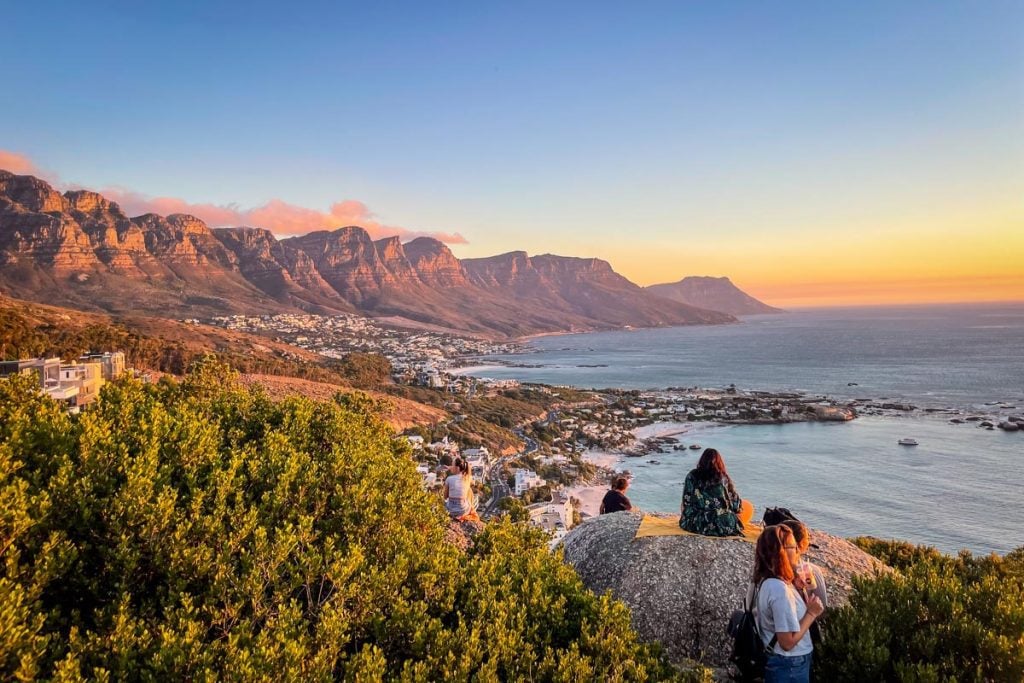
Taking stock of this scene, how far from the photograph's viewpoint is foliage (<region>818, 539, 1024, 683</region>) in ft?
17.7

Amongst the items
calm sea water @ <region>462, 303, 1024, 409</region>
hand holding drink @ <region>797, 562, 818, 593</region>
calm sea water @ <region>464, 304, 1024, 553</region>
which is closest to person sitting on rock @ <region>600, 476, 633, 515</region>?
hand holding drink @ <region>797, 562, 818, 593</region>

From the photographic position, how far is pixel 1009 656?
527 centimetres

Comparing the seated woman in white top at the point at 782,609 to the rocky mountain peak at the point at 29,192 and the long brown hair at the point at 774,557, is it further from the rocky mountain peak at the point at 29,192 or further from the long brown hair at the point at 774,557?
the rocky mountain peak at the point at 29,192

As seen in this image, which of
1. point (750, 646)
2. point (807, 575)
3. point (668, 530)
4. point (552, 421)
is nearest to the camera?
point (750, 646)

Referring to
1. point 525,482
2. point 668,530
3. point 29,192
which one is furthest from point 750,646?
point 29,192

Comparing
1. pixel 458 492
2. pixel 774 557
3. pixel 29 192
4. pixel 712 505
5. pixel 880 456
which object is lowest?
pixel 880 456

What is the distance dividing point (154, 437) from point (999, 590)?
32.5 feet

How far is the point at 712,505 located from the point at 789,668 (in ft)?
10.7

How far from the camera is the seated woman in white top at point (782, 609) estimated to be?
5238mm

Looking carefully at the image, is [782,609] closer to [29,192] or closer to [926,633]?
[926,633]

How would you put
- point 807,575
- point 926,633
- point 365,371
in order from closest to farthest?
point 807,575
point 926,633
point 365,371

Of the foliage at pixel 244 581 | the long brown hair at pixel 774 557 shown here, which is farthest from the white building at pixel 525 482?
the long brown hair at pixel 774 557

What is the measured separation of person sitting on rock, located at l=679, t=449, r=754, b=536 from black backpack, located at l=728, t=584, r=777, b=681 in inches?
109

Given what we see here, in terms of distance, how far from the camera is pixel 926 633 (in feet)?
19.3
